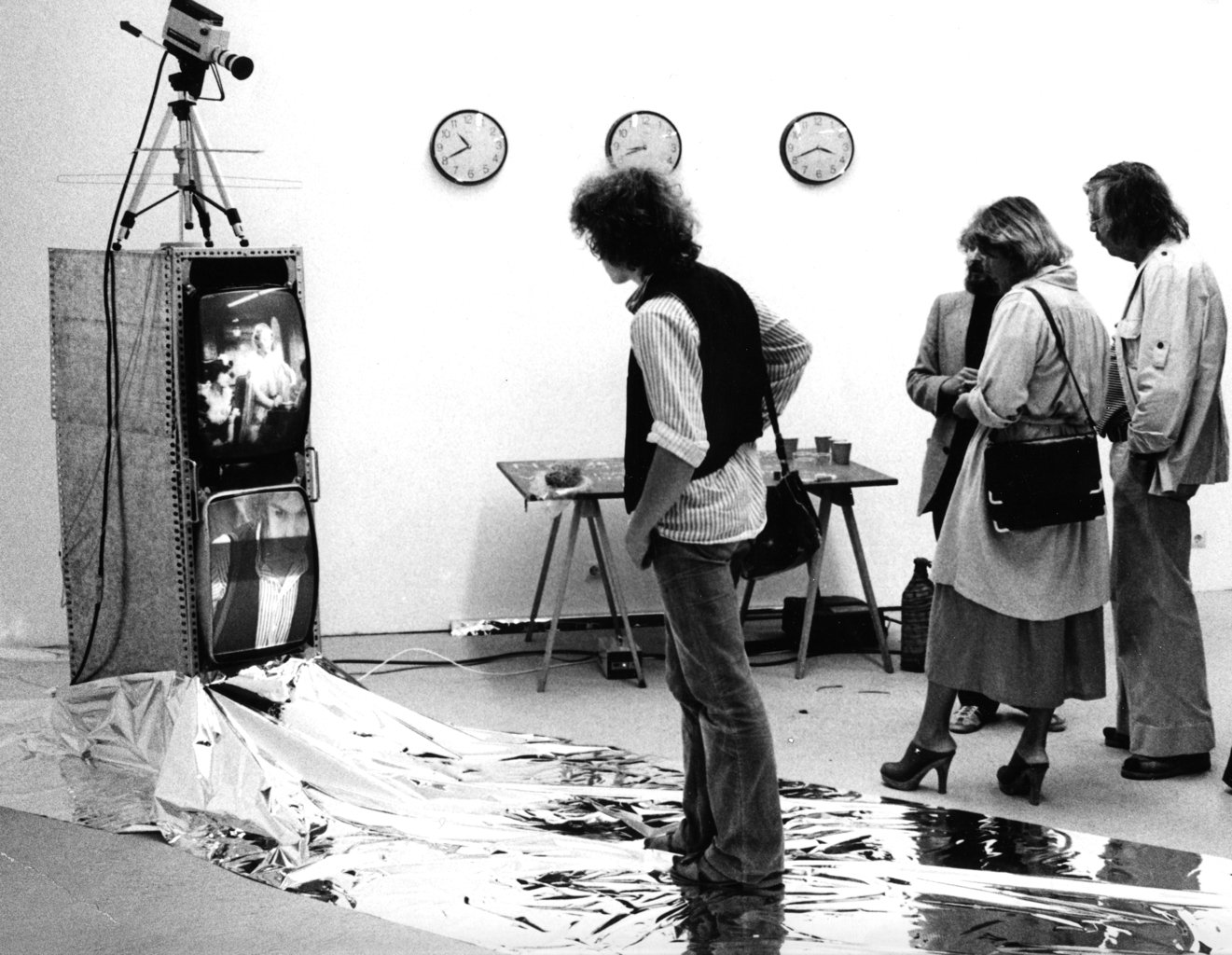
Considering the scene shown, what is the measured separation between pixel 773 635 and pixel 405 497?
1.48m

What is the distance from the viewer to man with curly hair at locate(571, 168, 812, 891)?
2797mm

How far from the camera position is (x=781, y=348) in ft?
10.2

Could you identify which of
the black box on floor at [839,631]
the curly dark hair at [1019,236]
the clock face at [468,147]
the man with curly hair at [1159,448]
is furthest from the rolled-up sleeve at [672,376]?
the clock face at [468,147]

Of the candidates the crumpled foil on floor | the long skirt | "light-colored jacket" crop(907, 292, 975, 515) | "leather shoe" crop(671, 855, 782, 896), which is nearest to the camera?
the crumpled foil on floor

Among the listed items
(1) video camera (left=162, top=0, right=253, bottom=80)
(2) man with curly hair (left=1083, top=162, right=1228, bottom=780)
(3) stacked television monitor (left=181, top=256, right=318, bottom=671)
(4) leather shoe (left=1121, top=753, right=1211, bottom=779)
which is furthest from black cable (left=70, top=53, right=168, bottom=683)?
(4) leather shoe (left=1121, top=753, right=1211, bottom=779)

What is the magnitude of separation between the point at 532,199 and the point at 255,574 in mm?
2097

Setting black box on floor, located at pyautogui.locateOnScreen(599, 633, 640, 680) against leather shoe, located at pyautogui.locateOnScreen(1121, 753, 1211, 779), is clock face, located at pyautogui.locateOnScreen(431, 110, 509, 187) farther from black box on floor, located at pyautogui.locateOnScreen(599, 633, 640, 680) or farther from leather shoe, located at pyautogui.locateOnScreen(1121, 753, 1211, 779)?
leather shoe, located at pyautogui.locateOnScreen(1121, 753, 1211, 779)

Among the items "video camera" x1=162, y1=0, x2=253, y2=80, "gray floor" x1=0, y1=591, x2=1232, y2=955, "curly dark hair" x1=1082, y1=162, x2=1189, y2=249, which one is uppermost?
"video camera" x1=162, y1=0, x2=253, y2=80

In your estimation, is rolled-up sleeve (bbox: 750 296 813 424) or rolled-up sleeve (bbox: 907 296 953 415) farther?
rolled-up sleeve (bbox: 907 296 953 415)

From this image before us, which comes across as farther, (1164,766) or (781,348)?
(1164,766)

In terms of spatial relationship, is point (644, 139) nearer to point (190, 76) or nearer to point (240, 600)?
point (190, 76)

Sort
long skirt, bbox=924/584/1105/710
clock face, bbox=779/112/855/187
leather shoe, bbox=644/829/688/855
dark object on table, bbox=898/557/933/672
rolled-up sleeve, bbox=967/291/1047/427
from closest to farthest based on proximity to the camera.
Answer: leather shoe, bbox=644/829/688/855 < rolled-up sleeve, bbox=967/291/1047/427 < long skirt, bbox=924/584/1105/710 < dark object on table, bbox=898/557/933/672 < clock face, bbox=779/112/855/187

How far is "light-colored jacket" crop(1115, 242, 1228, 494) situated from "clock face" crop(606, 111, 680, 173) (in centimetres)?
211

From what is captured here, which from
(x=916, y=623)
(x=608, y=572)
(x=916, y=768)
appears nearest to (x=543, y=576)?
(x=608, y=572)
